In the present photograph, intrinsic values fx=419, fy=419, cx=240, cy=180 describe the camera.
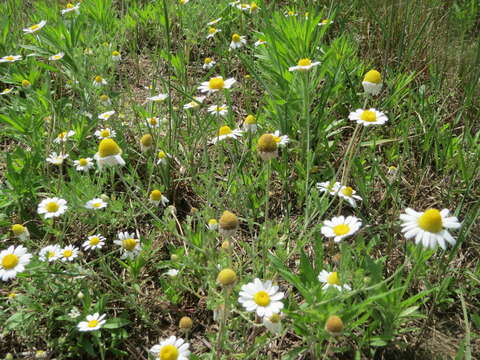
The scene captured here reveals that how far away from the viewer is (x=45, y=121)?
8.63ft

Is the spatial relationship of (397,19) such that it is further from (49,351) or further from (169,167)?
(49,351)

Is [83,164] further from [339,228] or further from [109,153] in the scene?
[339,228]

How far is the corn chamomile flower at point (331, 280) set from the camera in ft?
4.51

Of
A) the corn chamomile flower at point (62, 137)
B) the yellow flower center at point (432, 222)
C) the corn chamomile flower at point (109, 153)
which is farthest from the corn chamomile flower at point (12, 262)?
the yellow flower center at point (432, 222)

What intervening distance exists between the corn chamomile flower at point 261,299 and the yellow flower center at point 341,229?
1.02 feet

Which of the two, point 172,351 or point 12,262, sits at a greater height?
point 12,262

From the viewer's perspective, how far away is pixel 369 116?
1.74 m

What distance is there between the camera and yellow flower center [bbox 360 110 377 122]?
1738mm

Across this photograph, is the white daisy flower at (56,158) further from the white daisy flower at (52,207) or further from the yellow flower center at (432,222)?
the yellow flower center at (432,222)

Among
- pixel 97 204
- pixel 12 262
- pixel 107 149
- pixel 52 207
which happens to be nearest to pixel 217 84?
pixel 107 149

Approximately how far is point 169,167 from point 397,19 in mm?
1867

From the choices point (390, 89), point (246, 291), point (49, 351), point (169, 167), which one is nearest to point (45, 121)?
point (169, 167)

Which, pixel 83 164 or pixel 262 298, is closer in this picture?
pixel 262 298

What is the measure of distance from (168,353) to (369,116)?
1192 millimetres
